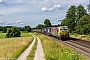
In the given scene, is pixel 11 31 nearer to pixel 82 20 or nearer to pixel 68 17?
pixel 68 17

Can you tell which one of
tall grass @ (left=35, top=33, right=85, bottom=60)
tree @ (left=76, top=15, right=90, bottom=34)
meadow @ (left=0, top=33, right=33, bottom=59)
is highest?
tree @ (left=76, top=15, right=90, bottom=34)

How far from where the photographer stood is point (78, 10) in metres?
91.9

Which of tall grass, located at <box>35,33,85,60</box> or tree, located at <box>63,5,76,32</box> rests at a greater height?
tree, located at <box>63,5,76,32</box>

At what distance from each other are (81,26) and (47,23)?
360 feet

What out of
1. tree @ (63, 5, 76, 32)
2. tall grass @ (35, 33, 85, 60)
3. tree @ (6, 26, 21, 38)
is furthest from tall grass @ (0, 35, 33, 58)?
tree @ (6, 26, 21, 38)

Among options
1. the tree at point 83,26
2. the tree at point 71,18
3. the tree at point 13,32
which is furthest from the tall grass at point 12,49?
the tree at point 13,32

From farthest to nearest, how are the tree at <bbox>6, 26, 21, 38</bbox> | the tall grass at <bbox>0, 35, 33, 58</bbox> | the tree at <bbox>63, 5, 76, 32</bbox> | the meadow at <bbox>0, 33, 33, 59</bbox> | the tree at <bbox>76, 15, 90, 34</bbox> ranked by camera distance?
the tree at <bbox>6, 26, 21, 38</bbox> → the tree at <bbox>63, 5, 76, 32</bbox> → the tree at <bbox>76, 15, 90, 34</bbox> → the meadow at <bbox>0, 33, 33, 59</bbox> → the tall grass at <bbox>0, 35, 33, 58</bbox>

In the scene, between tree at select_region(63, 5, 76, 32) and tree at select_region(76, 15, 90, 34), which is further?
tree at select_region(63, 5, 76, 32)

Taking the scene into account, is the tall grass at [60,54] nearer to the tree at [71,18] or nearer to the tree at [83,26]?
the tree at [83,26]

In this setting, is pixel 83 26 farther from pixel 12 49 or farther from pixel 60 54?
pixel 60 54

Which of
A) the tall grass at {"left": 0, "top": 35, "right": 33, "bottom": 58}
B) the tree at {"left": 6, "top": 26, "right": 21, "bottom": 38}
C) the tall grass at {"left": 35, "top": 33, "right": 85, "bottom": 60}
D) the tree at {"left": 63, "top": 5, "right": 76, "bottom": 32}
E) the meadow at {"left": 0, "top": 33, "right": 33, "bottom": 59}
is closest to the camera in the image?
the tall grass at {"left": 35, "top": 33, "right": 85, "bottom": 60}

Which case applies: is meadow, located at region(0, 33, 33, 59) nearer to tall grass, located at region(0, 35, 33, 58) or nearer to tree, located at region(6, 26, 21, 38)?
tall grass, located at region(0, 35, 33, 58)

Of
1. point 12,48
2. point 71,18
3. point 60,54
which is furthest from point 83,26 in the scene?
point 60,54

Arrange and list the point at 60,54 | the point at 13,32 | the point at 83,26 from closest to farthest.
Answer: the point at 60,54
the point at 83,26
the point at 13,32
